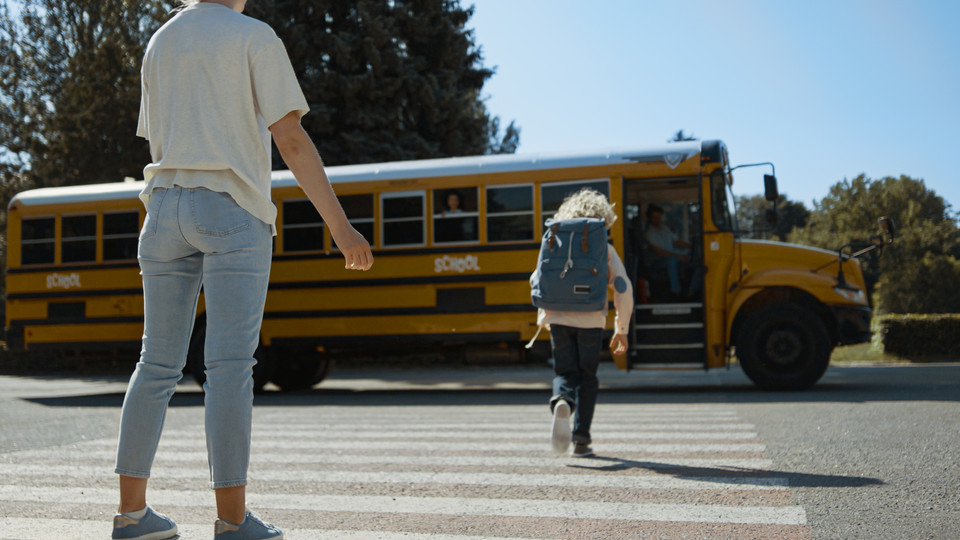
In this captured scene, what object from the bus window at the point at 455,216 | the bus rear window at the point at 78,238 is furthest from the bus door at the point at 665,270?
the bus rear window at the point at 78,238

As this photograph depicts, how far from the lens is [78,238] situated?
12883 millimetres

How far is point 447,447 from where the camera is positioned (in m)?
6.19

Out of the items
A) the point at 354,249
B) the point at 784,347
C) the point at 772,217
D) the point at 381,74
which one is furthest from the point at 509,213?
the point at 381,74

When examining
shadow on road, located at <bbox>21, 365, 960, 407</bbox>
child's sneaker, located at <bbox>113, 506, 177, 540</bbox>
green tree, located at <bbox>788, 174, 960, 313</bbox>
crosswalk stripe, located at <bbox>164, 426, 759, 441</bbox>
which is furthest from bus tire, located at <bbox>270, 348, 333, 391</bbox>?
green tree, located at <bbox>788, 174, 960, 313</bbox>

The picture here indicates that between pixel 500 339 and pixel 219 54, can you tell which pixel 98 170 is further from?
pixel 219 54

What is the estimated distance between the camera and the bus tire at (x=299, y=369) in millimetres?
12766

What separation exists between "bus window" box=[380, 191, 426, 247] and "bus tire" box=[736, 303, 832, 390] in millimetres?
4160

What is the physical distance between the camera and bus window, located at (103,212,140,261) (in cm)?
1261

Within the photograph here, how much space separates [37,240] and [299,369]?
4.20 metres

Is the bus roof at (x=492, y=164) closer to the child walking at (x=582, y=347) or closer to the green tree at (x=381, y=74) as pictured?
the child walking at (x=582, y=347)

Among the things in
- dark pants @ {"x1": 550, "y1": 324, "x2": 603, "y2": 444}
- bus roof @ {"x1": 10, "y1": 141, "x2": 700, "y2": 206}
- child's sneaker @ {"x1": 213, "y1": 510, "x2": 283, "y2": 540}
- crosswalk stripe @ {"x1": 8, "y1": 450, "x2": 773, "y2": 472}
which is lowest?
crosswalk stripe @ {"x1": 8, "y1": 450, "x2": 773, "y2": 472}

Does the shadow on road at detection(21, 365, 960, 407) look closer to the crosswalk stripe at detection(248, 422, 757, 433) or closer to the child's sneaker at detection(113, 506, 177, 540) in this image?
the crosswalk stripe at detection(248, 422, 757, 433)

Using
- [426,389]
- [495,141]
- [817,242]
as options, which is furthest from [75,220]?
[817,242]

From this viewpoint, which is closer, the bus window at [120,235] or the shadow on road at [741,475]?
the shadow on road at [741,475]
